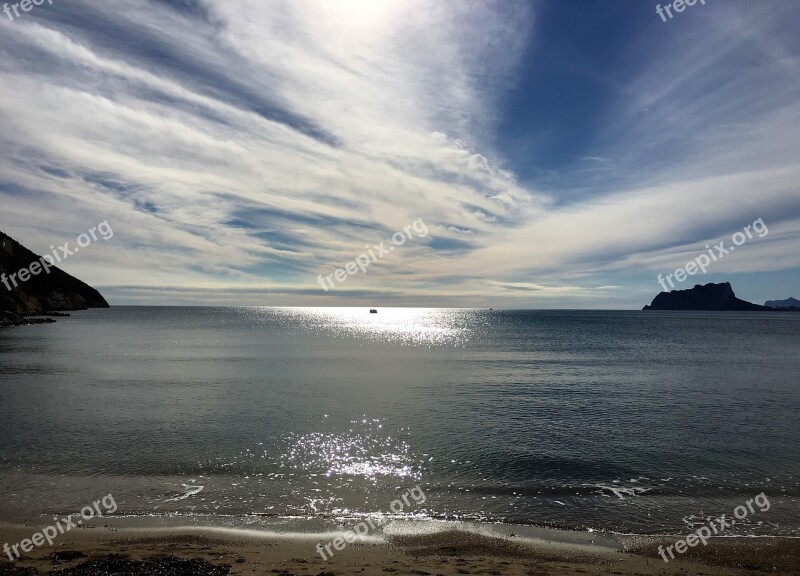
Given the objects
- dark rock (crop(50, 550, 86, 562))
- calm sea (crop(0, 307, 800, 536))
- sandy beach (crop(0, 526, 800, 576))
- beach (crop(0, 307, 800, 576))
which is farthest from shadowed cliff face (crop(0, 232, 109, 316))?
sandy beach (crop(0, 526, 800, 576))

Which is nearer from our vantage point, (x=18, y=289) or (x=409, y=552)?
(x=409, y=552)

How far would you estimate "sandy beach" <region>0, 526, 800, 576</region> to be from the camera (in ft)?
40.2

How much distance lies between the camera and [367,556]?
1366 centimetres

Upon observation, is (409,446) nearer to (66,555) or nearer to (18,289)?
(66,555)

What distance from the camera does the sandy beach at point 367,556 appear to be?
12266mm

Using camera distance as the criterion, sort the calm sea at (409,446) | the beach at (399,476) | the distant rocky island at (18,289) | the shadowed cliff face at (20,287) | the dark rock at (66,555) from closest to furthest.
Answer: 1. the dark rock at (66,555)
2. the beach at (399,476)
3. the calm sea at (409,446)
4. the distant rocky island at (18,289)
5. the shadowed cliff face at (20,287)

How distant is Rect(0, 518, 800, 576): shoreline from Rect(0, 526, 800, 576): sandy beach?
0.03 meters

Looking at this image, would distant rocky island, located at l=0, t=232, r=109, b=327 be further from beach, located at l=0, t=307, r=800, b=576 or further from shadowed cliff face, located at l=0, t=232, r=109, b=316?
beach, located at l=0, t=307, r=800, b=576

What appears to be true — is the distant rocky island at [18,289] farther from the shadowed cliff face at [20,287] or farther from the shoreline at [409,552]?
the shoreline at [409,552]

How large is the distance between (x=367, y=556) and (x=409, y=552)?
1365mm

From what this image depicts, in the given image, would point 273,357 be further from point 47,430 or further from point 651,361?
point 651,361

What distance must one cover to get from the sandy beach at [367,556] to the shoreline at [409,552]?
0.10 ft

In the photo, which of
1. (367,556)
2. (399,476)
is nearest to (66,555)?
(367,556)

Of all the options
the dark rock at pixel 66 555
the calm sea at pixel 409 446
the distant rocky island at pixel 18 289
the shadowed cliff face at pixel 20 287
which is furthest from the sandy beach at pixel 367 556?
the shadowed cliff face at pixel 20 287
